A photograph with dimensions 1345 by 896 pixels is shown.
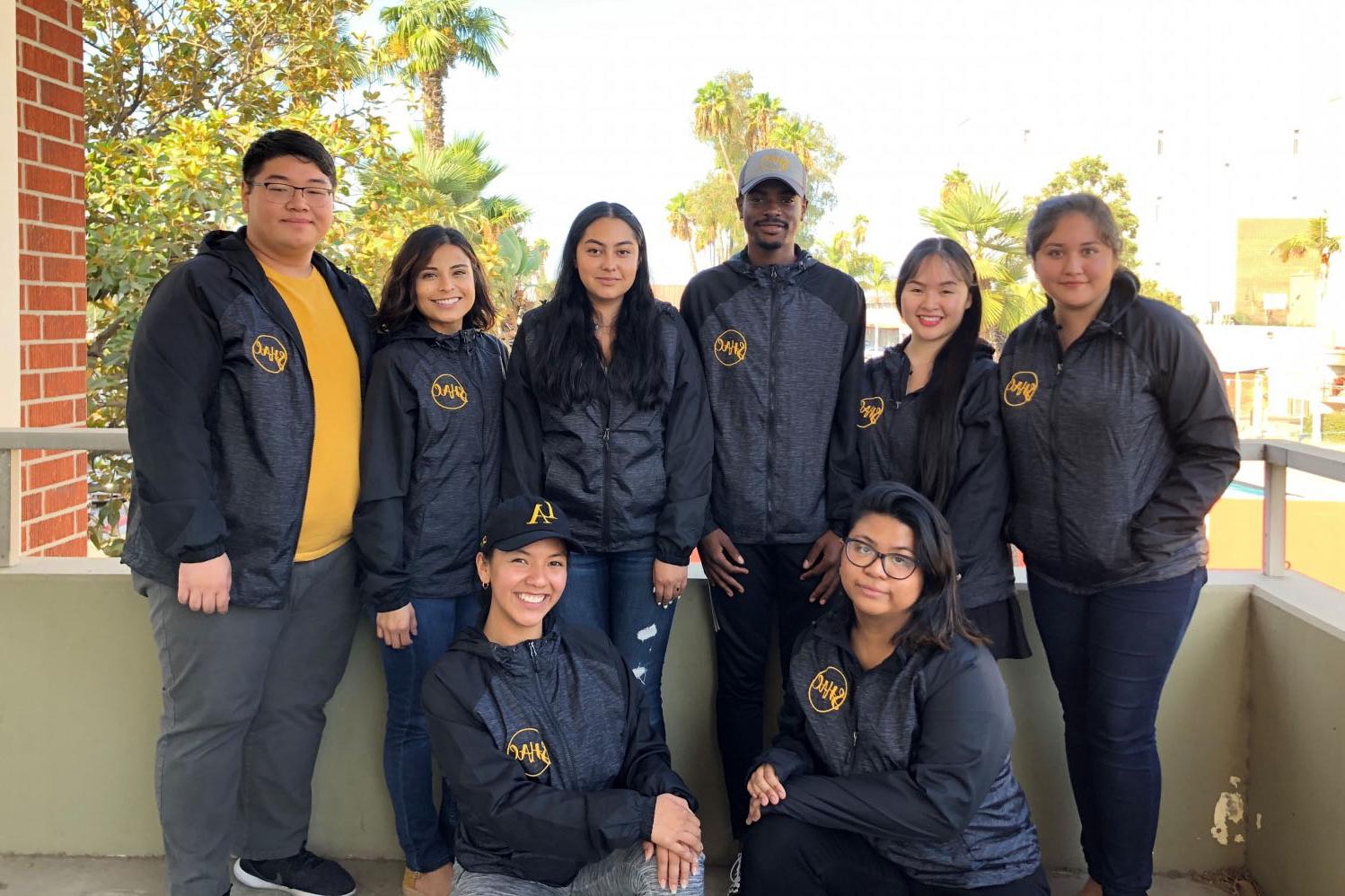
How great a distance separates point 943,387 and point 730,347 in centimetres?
56

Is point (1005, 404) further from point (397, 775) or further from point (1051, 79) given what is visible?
point (1051, 79)

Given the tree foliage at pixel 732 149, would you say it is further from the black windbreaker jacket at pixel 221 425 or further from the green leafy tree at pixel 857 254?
the black windbreaker jacket at pixel 221 425

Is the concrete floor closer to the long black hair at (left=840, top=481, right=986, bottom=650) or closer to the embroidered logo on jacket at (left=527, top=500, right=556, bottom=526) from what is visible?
the long black hair at (left=840, top=481, right=986, bottom=650)

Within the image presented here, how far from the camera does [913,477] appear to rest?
258cm

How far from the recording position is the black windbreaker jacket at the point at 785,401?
2727 mm

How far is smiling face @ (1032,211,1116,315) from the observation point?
2434 millimetres

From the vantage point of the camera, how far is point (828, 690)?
2.31 m

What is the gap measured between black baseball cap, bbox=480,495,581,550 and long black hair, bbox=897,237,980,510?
2.90 feet

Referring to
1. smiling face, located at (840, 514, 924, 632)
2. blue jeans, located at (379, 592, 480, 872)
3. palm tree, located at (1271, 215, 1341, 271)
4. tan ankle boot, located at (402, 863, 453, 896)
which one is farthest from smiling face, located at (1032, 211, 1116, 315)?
palm tree, located at (1271, 215, 1341, 271)

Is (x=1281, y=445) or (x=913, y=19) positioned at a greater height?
(x=913, y=19)

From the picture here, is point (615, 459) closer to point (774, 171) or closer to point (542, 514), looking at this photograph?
point (542, 514)

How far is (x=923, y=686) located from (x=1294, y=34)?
6127 centimetres

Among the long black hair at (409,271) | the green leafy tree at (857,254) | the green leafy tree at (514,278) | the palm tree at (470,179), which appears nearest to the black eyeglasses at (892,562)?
the long black hair at (409,271)

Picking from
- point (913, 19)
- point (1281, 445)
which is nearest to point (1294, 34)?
point (913, 19)
